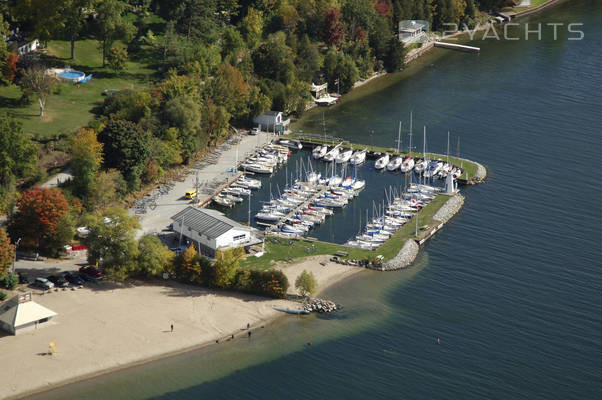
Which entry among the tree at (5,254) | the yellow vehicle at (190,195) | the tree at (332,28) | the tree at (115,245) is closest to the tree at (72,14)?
the yellow vehicle at (190,195)

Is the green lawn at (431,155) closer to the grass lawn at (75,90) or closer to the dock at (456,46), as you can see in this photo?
Result: the grass lawn at (75,90)

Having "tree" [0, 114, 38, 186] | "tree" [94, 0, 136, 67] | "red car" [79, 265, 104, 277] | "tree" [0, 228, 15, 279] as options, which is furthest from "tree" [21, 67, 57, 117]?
"red car" [79, 265, 104, 277]

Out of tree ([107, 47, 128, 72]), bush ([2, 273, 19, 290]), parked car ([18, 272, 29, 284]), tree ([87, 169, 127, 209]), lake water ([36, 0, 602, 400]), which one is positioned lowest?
lake water ([36, 0, 602, 400])

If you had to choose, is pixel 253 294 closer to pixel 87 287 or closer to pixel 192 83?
pixel 87 287

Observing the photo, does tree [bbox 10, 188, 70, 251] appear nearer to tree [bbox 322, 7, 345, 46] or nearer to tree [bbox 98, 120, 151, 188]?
tree [bbox 98, 120, 151, 188]

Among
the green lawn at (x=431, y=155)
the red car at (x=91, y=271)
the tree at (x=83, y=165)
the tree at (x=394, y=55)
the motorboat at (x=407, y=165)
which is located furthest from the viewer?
the tree at (x=394, y=55)

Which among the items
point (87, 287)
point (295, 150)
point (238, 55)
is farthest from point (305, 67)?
point (87, 287)
